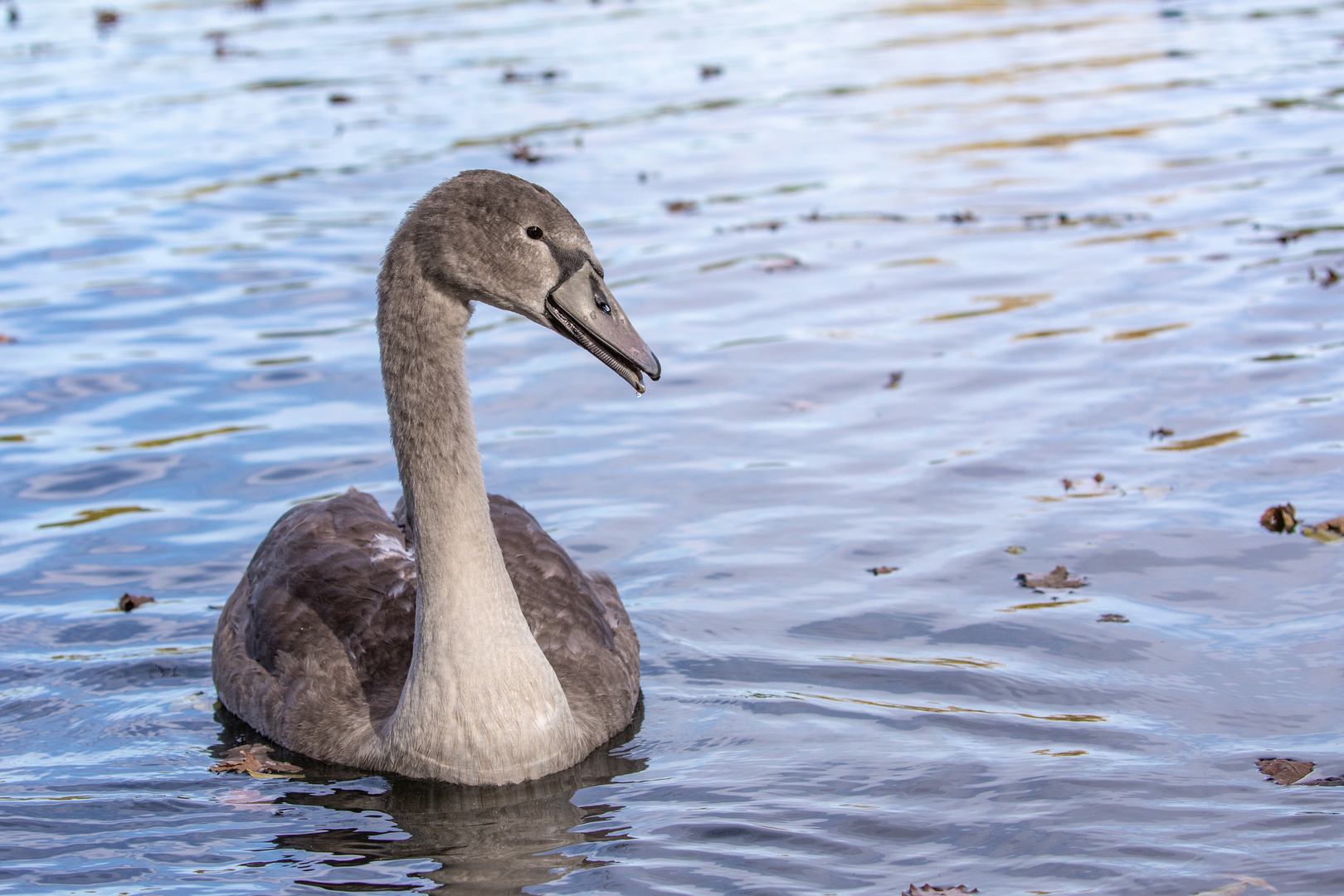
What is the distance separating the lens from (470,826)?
6.18 metres

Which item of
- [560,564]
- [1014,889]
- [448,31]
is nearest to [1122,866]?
[1014,889]

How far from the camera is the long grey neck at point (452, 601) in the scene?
625 centimetres

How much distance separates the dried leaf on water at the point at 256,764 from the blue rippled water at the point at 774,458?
104 millimetres

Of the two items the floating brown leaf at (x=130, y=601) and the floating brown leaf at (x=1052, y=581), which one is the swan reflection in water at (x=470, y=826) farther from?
the floating brown leaf at (x=1052, y=581)

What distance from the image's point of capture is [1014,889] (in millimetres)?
5496

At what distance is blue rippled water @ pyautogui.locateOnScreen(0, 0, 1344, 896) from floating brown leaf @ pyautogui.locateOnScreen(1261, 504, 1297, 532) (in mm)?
80

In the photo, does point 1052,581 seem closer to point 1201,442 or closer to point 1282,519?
point 1282,519

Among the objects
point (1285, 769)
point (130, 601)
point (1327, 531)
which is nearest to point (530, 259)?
point (1285, 769)

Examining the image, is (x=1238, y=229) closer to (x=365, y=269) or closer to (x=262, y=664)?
(x=365, y=269)

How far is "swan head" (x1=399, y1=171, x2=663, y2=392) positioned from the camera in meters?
6.12

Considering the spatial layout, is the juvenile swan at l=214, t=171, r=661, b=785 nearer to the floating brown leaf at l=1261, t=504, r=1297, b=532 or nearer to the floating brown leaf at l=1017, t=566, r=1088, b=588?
the floating brown leaf at l=1017, t=566, r=1088, b=588

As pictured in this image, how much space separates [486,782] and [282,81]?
19.0m

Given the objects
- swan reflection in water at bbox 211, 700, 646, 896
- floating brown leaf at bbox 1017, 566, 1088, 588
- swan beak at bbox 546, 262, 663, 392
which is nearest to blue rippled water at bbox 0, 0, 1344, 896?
swan reflection in water at bbox 211, 700, 646, 896

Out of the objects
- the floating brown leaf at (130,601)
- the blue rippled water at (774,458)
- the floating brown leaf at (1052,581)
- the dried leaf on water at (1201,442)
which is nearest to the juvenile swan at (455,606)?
the blue rippled water at (774,458)
